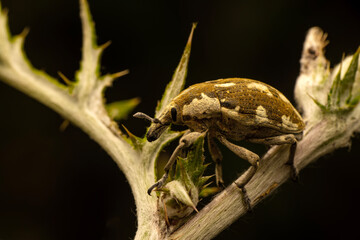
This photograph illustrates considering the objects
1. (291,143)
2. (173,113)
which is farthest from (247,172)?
(173,113)

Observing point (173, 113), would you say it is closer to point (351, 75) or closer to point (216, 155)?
point (216, 155)

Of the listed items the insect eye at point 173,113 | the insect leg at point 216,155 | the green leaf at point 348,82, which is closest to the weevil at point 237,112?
the insect eye at point 173,113

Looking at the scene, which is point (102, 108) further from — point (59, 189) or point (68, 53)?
point (68, 53)

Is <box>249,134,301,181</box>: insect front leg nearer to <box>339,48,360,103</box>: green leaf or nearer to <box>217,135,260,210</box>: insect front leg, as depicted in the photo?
<box>217,135,260,210</box>: insect front leg

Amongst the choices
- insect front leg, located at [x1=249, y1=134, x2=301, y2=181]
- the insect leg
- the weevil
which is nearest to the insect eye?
the weevil

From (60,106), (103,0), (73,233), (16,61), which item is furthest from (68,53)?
(73,233)

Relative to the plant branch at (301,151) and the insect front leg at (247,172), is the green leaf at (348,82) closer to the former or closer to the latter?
the plant branch at (301,151)
